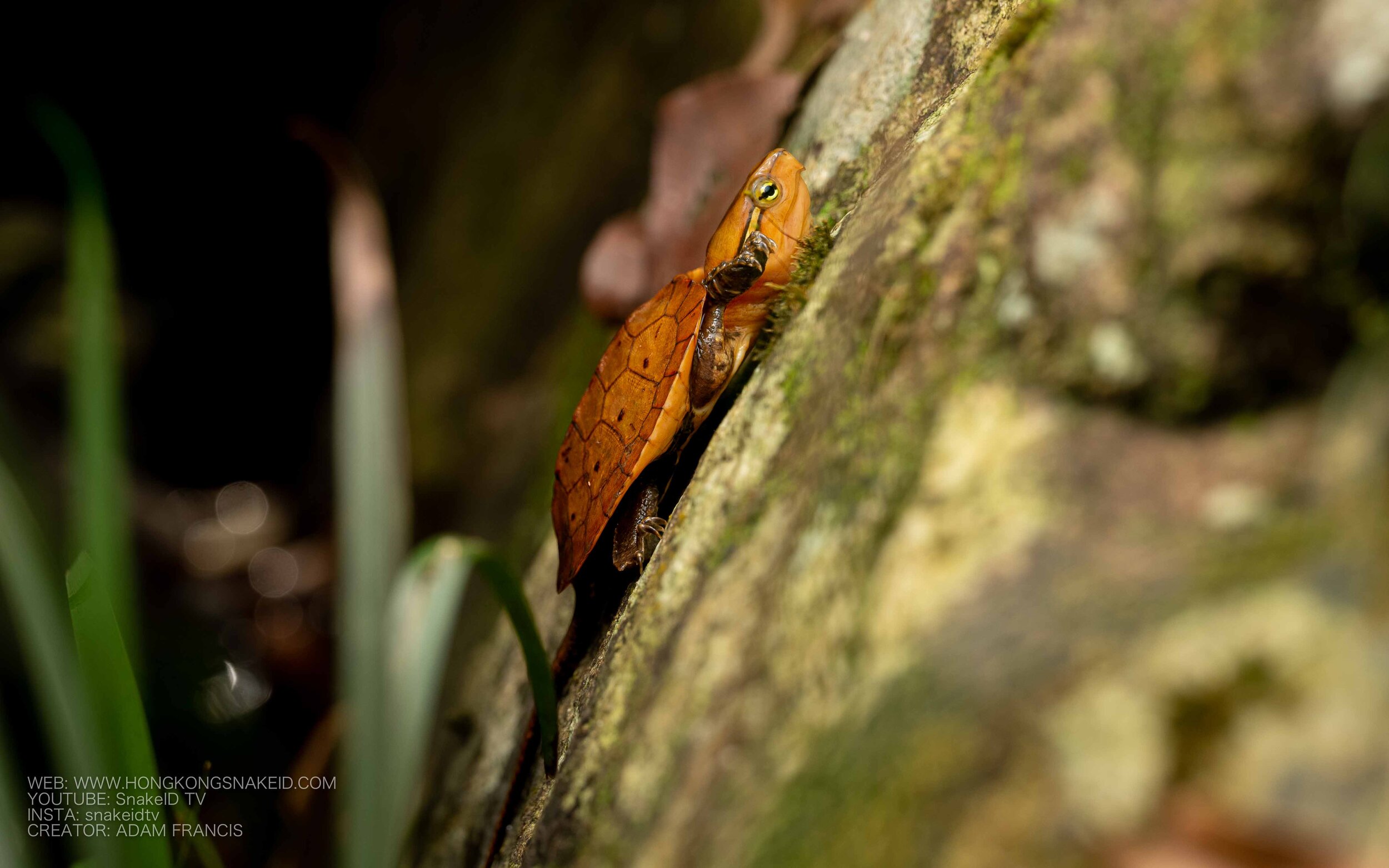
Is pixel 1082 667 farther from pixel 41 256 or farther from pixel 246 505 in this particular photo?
pixel 41 256

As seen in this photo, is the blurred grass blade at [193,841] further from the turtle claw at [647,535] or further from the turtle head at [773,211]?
the turtle head at [773,211]

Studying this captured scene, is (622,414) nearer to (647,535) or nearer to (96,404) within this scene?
(647,535)

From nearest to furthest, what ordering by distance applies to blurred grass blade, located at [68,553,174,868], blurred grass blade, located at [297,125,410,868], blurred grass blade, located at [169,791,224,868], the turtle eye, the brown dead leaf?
blurred grass blade, located at [68,553,174,868] → blurred grass blade, located at [169,791,224,868] → the turtle eye → blurred grass blade, located at [297,125,410,868] → the brown dead leaf

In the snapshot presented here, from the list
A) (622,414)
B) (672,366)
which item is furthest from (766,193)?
(622,414)

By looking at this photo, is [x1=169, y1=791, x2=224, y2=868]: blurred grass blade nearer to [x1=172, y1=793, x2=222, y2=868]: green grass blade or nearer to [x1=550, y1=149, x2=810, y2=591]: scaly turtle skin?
[x1=172, y1=793, x2=222, y2=868]: green grass blade

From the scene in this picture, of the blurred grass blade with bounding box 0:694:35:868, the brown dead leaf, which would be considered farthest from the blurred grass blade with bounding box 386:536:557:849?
the brown dead leaf
